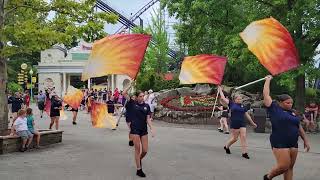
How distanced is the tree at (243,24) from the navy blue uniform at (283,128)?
11818 millimetres

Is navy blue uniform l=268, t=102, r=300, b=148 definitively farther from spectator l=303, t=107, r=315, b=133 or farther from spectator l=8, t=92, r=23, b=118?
spectator l=8, t=92, r=23, b=118

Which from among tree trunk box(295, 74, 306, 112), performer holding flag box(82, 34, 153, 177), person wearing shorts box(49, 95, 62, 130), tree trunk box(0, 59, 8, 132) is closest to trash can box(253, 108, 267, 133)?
tree trunk box(295, 74, 306, 112)

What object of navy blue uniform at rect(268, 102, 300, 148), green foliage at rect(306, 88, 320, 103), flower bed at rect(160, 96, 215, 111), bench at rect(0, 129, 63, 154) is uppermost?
green foliage at rect(306, 88, 320, 103)

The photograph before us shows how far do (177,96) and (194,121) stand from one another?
332 centimetres

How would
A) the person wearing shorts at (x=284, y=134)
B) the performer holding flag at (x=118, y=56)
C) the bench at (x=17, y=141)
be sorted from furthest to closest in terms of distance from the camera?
the bench at (x=17, y=141) → the performer holding flag at (x=118, y=56) → the person wearing shorts at (x=284, y=134)

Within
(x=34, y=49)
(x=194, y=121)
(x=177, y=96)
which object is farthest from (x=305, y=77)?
(x=34, y=49)

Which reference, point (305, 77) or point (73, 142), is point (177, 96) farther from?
point (73, 142)

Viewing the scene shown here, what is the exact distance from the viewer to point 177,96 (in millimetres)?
29516

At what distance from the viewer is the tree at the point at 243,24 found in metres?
20.3

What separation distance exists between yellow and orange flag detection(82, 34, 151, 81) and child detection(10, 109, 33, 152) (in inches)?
141

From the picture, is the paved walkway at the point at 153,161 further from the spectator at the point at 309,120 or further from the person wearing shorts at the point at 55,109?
the spectator at the point at 309,120

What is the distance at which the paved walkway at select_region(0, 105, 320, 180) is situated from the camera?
10656mm

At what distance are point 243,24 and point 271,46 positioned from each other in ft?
41.4

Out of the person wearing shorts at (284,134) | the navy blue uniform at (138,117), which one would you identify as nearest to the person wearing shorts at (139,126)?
the navy blue uniform at (138,117)
